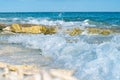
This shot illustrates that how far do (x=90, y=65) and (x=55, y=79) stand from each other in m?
1.80

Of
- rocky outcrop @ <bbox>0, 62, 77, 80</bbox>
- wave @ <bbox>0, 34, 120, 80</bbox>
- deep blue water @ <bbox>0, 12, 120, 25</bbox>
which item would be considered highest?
rocky outcrop @ <bbox>0, 62, 77, 80</bbox>

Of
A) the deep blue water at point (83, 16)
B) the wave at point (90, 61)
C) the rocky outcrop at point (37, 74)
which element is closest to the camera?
the rocky outcrop at point (37, 74)

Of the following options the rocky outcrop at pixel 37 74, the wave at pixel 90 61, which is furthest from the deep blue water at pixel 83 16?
the rocky outcrop at pixel 37 74

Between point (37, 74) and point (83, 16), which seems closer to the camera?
point (37, 74)

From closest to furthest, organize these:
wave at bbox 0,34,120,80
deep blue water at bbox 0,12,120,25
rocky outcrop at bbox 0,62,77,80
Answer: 1. rocky outcrop at bbox 0,62,77,80
2. wave at bbox 0,34,120,80
3. deep blue water at bbox 0,12,120,25

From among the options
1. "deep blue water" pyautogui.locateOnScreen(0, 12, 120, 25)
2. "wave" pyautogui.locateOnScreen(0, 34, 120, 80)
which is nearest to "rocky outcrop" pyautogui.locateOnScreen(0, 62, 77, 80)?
"wave" pyautogui.locateOnScreen(0, 34, 120, 80)

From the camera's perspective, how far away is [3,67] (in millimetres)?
5484

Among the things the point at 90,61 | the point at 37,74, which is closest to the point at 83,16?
the point at 90,61

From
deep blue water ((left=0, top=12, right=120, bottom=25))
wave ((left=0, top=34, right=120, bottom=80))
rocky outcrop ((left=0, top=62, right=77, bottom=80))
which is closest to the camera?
rocky outcrop ((left=0, top=62, right=77, bottom=80))

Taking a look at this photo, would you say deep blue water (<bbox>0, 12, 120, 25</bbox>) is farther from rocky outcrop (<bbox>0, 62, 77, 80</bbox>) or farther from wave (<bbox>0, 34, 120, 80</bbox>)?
rocky outcrop (<bbox>0, 62, 77, 80</bbox>)

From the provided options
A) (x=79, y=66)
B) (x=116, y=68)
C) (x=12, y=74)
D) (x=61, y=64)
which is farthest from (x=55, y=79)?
(x=61, y=64)

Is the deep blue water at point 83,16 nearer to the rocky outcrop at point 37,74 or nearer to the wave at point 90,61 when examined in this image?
the wave at point 90,61

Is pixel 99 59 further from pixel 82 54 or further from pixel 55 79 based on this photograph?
pixel 55 79

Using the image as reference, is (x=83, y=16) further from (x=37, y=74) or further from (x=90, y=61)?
(x=37, y=74)
